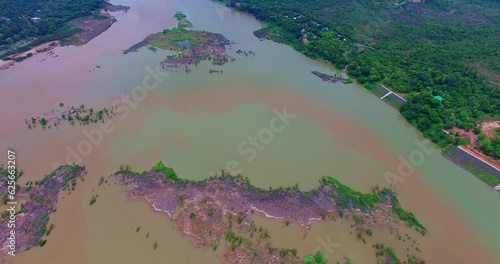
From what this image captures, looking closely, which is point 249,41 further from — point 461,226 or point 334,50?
point 461,226

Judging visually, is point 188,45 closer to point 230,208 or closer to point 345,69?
point 345,69

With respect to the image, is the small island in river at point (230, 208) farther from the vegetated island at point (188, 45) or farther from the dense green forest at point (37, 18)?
the dense green forest at point (37, 18)

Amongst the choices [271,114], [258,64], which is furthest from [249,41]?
[271,114]

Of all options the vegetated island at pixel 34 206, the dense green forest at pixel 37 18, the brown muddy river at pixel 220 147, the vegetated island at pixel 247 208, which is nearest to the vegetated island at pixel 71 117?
the brown muddy river at pixel 220 147

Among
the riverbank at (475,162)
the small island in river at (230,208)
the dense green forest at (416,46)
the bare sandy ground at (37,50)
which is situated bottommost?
the bare sandy ground at (37,50)

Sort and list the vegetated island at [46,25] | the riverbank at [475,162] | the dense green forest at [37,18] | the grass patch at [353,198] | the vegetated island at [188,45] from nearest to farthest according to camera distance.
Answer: the grass patch at [353,198] → the riverbank at [475,162] → the vegetated island at [188,45] → the vegetated island at [46,25] → the dense green forest at [37,18]

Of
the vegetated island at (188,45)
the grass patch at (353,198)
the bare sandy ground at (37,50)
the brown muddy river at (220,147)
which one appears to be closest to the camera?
the brown muddy river at (220,147)

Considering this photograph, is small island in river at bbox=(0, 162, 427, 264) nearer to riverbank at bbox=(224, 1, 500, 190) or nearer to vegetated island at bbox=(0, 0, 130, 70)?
riverbank at bbox=(224, 1, 500, 190)
